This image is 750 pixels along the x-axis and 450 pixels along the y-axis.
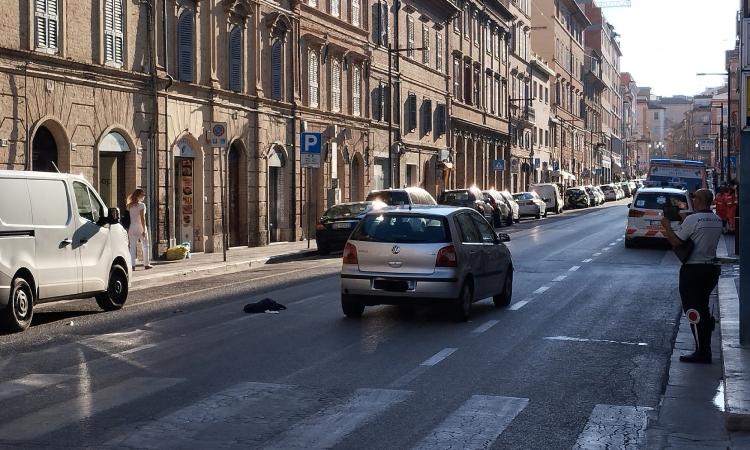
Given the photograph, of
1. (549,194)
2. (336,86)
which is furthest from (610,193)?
(336,86)

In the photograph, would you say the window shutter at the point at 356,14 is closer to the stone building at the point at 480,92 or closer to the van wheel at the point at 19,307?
the stone building at the point at 480,92

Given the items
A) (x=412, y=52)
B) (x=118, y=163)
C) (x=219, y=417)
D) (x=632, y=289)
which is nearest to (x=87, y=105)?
(x=118, y=163)

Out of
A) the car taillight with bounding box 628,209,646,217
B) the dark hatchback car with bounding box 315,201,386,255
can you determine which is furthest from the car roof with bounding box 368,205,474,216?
the car taillight with bounding box 628,209,646,217

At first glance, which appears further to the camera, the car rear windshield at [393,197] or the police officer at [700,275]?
the car rear windshield at [393,197]

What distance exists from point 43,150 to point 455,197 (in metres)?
24.0

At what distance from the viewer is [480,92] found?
7194 centimetres

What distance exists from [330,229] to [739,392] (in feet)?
73.0

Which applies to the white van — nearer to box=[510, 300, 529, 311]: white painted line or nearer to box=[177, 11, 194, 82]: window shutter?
box=[510, 300, 529, 311]: white painted line

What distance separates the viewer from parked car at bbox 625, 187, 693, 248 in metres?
32.2

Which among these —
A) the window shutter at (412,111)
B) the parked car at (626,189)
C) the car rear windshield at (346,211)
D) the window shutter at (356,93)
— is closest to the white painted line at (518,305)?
the car rear windshield at (346,211)

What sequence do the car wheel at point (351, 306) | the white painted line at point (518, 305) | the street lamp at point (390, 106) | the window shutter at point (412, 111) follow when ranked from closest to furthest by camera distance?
the car wheel at point (351, 306)
the white painted line at point (518, 305)
the street lamp at point (390, 106)
the window shutter at point (412, 111)

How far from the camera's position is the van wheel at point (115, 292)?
16875 millimetres

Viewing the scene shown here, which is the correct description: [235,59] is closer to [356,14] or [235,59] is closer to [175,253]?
[175,253]

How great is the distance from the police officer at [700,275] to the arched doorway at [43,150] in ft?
52.9
